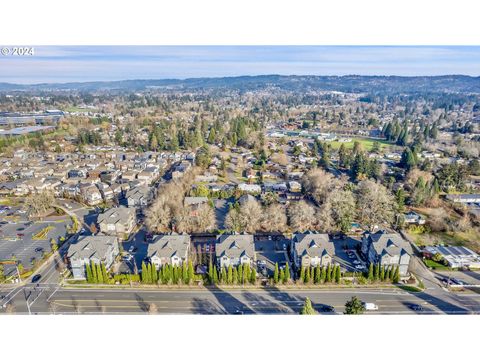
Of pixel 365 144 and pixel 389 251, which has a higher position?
pixel 389 251

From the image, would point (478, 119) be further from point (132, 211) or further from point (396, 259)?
point (132, 211)

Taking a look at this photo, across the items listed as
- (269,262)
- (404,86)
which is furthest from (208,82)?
(269,262)

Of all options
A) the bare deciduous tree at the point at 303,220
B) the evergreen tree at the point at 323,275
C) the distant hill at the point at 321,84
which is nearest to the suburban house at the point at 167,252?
the evergreen tree at the point at 323,275

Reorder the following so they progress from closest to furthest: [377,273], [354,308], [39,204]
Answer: [354,308], [377,273], [39,204]

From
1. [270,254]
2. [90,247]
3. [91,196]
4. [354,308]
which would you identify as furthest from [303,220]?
[91,196]

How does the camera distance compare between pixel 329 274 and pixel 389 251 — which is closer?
pixel 329 274

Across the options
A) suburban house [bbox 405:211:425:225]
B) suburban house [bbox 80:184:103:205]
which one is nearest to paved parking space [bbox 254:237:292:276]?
suburban house [bbox 405:211:425:225]

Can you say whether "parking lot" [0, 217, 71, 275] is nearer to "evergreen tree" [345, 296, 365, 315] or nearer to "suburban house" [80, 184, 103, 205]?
"suburban house" [80, 184, 103, 205]

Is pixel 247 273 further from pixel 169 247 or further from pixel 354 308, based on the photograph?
pixel 354 308

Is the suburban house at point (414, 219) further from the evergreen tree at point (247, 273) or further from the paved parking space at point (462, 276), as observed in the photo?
the evergreen tree at point (247, 273)
